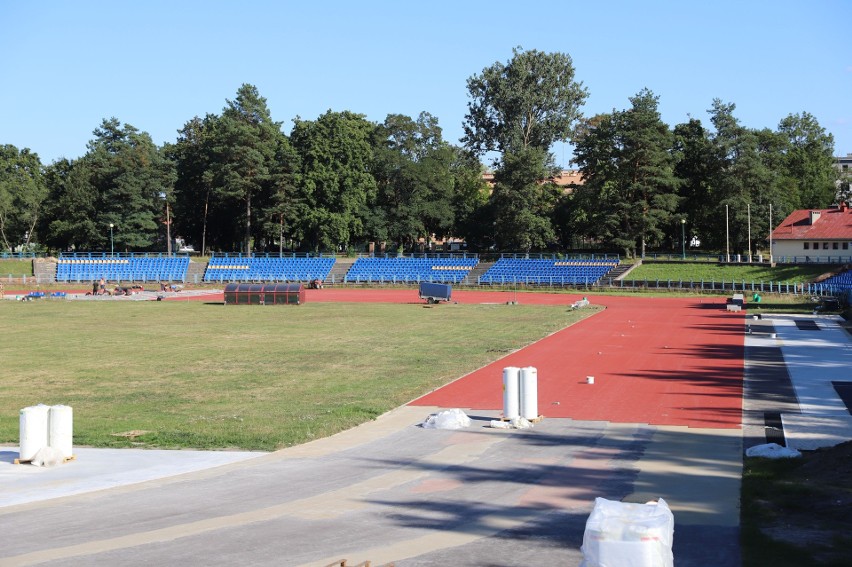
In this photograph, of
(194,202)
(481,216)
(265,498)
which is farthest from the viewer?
(194,202)

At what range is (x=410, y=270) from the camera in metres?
87.9

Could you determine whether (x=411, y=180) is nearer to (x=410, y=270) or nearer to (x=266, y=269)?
(x=410, y=270)

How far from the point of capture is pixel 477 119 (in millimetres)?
100000

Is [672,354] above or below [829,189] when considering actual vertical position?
below

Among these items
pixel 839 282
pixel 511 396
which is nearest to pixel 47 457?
pixel 511 396

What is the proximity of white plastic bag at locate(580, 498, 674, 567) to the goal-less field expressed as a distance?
10584mm

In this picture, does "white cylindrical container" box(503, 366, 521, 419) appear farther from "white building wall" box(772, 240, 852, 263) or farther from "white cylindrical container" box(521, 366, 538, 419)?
"white building wall" box(772, 240, 852, 263)

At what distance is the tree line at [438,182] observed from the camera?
8762 cm

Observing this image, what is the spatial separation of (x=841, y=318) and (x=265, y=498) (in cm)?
4180

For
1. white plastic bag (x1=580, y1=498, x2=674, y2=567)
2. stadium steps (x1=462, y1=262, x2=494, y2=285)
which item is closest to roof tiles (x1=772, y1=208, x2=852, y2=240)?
stadium steps (x1=462, y1=262, x2=494, y2=285)

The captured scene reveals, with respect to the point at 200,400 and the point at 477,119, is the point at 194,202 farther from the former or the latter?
the point at 200,400

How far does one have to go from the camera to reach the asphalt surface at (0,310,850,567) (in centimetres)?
1096

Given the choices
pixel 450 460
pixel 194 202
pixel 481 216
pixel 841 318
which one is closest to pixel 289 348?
pixel 450 460

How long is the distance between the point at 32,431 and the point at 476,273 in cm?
7191
